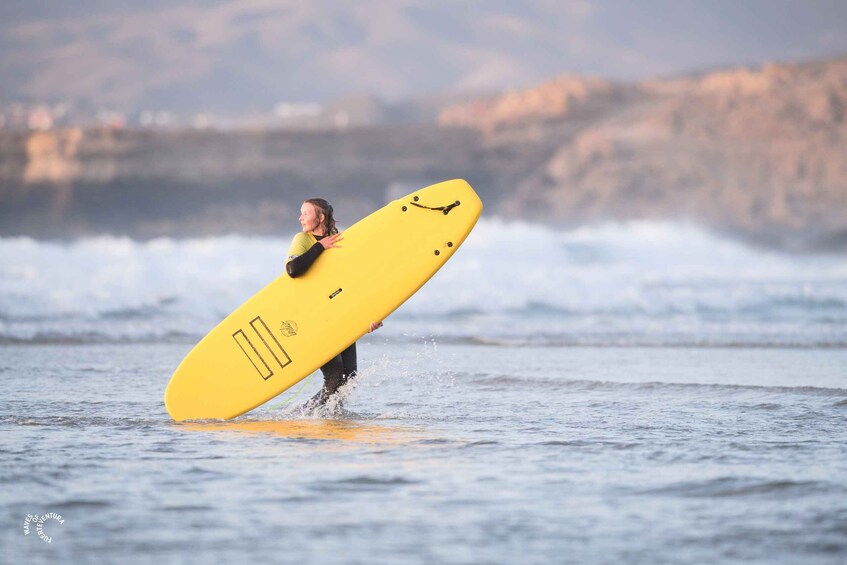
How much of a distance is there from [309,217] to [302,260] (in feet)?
0.68

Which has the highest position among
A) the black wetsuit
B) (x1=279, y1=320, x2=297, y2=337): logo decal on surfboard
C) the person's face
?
Result: the person's face

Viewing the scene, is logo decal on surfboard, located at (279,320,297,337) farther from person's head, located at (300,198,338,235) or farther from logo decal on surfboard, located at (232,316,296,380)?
person's head, located at (300,198,338,235)

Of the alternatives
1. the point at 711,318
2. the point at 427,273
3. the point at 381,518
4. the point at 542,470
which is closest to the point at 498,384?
the point at 427,273

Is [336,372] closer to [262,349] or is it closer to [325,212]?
[262,349]

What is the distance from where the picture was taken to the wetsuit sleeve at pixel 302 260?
226 inches

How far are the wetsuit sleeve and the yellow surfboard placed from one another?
221 mm

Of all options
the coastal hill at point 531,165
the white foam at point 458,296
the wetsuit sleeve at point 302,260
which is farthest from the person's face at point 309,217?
the coastal hill at point 531,165

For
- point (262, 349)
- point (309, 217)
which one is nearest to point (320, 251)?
point (309, 217)

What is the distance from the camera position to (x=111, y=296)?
13656 mm

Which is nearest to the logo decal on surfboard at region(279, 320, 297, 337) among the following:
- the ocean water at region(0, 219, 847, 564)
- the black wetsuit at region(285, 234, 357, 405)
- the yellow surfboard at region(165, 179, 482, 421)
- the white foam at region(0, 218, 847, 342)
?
the yellow surfboard at region(165, 179, 482, 421)

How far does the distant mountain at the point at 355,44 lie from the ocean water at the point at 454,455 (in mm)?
58204

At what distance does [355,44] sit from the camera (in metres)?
81.2

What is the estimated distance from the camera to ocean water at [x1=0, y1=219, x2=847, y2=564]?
11.5 feet

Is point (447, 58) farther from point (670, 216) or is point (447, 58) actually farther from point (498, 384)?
point (498, 384)
